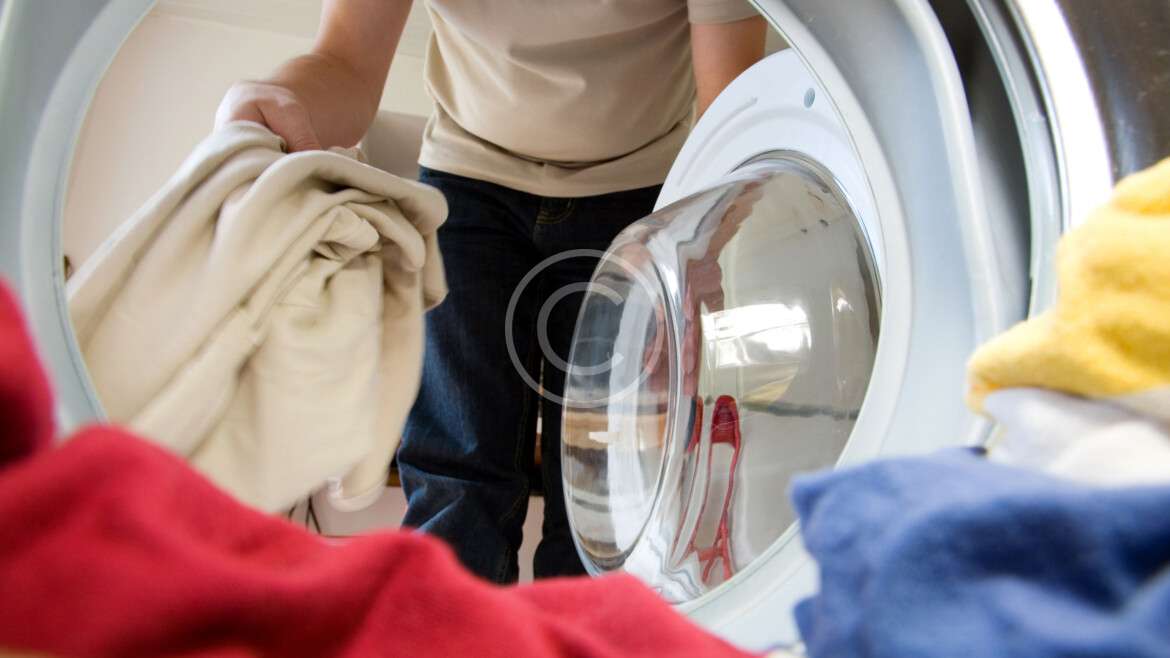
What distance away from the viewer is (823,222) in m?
0.70

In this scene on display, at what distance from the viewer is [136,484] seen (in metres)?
0.19

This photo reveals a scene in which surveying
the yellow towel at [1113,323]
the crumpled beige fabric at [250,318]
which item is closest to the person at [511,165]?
the crumpled beige fabric at [250,318]

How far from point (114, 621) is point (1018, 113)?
464 millimetres

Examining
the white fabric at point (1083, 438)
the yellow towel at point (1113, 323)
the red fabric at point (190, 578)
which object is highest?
the yellow towel at point (1113, 323)

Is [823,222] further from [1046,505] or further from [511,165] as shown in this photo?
[1046,505]

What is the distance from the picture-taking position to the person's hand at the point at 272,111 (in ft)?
1.94

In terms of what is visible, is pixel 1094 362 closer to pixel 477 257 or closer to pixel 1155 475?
pixel 1155 475

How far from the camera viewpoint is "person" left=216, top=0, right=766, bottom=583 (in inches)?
32.6

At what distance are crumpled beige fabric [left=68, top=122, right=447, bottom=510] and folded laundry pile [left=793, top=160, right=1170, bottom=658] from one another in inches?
12.9

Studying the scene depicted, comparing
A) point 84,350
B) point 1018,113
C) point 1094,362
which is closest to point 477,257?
point 84,350

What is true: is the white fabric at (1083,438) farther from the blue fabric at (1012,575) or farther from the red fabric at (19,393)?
the red fabric at (19,393)

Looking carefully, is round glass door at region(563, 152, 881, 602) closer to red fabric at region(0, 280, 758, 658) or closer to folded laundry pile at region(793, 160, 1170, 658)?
folded laundry pile at region(793, 160, 1170, 658)

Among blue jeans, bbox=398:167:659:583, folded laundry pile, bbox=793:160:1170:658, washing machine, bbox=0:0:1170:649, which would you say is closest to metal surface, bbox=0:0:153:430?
washing machine, bbox=0:0:1170:649

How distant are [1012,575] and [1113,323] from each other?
0.33 ft
